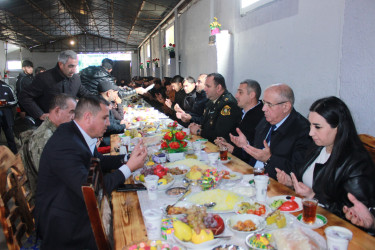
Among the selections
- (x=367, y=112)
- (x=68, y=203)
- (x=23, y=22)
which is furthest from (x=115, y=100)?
(x=23, y=22)

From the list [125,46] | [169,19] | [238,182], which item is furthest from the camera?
[125,46]

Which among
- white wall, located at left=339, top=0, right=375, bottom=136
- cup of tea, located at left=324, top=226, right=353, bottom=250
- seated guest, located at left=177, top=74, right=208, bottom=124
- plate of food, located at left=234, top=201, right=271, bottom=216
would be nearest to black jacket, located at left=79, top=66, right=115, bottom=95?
seated guest, located at left=177, top=74, right=208, bottom=124

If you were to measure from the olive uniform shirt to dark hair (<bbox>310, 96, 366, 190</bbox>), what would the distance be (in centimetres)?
177

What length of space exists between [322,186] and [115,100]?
351 cm

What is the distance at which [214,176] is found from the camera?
1890 millimetres

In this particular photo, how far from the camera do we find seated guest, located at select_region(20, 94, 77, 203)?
218cm

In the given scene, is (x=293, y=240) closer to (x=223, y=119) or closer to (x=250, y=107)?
(x=250, y=107)

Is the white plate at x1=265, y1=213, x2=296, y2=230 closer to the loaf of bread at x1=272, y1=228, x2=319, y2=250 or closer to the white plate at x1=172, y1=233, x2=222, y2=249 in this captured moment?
the loaf of bread at x1=272, y1=228, x2=319, y2=250

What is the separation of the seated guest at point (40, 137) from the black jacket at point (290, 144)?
1703mm

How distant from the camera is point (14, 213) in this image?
1.92m

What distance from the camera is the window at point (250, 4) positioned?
13.5 feet

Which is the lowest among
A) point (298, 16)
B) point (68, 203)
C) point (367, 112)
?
point (68, 203)

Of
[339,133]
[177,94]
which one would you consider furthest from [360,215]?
[177,94]

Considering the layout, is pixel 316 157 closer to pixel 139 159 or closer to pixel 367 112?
pixel 367 112
